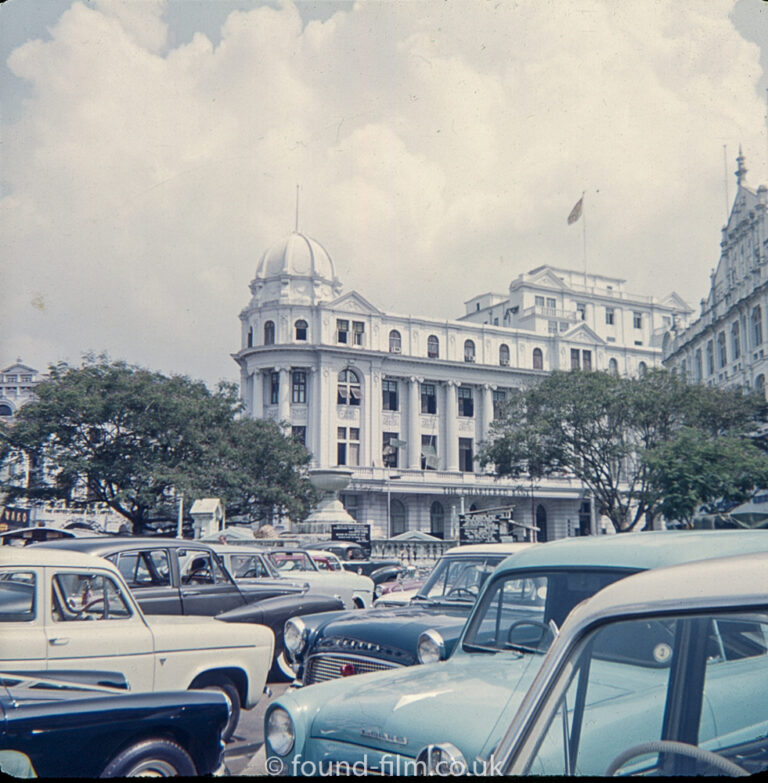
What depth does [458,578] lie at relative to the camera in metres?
6.91

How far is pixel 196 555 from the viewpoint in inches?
336

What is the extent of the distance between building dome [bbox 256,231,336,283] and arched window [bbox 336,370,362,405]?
661 cm

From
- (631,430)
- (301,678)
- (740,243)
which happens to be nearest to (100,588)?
(301,678)

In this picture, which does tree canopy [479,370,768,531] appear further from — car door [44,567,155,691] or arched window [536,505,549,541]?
car door [44,567,155,691]

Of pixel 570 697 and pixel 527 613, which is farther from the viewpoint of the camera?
pixel 527 613

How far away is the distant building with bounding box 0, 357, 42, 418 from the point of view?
34.1m

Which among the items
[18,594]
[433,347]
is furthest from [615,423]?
[18,594]

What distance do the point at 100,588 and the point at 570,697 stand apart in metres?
4.52

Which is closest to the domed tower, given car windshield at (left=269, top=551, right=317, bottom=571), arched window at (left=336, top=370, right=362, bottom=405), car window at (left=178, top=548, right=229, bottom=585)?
arched window at (left=336, top=370, right=362, bottom=405)

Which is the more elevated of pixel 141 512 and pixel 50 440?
pixel 50 440

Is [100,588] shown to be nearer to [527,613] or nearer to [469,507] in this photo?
[527,613]

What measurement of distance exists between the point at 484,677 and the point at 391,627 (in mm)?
1897

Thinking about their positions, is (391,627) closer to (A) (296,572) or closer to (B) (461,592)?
(B) (461,592)

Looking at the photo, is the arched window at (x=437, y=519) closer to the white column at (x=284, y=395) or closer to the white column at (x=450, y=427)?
the white column at (x=450, y=427)
